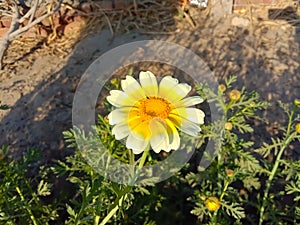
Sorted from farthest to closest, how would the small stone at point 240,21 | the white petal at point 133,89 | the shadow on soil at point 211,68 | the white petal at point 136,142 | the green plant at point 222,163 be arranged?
1. the small stone at point 240,21
2. the shadow on soil at point 211,68
3. the green plant at point 222,163
4. the white petal at point 133,89
5. the white petal at point 136,142

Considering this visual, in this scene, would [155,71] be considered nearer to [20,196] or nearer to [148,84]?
[20,196]

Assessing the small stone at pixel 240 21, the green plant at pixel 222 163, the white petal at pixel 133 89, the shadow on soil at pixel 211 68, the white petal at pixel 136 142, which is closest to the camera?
the white petal at pixel 136 142

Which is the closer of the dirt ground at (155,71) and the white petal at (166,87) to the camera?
the white petal at (166,87)

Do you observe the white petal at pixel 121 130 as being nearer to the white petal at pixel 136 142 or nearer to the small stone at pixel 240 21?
the white petal at pixel 136 142

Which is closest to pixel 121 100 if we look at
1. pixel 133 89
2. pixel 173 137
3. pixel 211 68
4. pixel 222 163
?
pixel 133 89

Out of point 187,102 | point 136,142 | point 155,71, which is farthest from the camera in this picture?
point 155,71

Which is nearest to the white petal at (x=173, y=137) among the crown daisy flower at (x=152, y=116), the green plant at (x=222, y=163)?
the crown daisy flower at (x=152, y=116)

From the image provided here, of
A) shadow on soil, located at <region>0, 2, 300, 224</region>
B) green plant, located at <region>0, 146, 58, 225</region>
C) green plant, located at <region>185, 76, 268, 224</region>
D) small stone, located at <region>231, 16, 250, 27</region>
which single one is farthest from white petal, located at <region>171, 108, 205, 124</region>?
small stone, located at <region>231, 16, 250, 27</region>

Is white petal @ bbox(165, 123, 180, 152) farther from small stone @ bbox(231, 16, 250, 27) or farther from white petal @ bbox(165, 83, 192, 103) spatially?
small stone @ bbox(231, 16, 250, 27)
